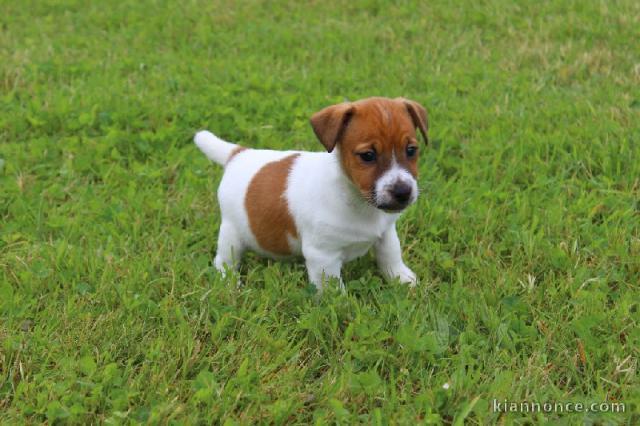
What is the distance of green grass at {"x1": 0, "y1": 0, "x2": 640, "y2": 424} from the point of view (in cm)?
321

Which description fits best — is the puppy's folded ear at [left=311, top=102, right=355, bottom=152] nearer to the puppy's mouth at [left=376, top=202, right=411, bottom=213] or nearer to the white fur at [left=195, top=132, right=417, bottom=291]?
the white fur at [left=195, top=132, right=417, bottom=291]

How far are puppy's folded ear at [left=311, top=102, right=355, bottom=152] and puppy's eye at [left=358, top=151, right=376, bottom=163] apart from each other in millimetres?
145

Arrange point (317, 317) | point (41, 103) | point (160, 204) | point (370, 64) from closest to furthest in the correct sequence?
point (317, 317), point (160, 204), point (41, 103), point (370, 64)

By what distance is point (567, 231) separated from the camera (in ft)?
14.2

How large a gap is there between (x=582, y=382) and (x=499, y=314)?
57 cm

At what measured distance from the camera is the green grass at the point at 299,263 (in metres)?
3.21

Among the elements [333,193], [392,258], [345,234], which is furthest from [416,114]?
[392,258]

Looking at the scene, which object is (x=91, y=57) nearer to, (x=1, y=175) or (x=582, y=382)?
(x=1, y=175)

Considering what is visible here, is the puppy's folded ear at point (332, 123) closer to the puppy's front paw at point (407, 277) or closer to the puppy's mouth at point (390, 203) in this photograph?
the puppy's mouth at point (390, 203)

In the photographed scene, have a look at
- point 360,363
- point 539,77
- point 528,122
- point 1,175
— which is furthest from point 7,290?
point 539,77

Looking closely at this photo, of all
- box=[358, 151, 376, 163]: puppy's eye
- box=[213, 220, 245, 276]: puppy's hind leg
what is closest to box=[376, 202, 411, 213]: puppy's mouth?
box=[358, 151, 376, 163]: puppy's eye

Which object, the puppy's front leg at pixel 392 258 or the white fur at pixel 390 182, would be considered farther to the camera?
the puppy's front leg at pixel 392 258

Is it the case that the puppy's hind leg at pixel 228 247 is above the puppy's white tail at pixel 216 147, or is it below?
below

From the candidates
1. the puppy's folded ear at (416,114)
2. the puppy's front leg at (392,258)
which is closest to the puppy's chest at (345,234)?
the puppy's front leg at (392,258)
